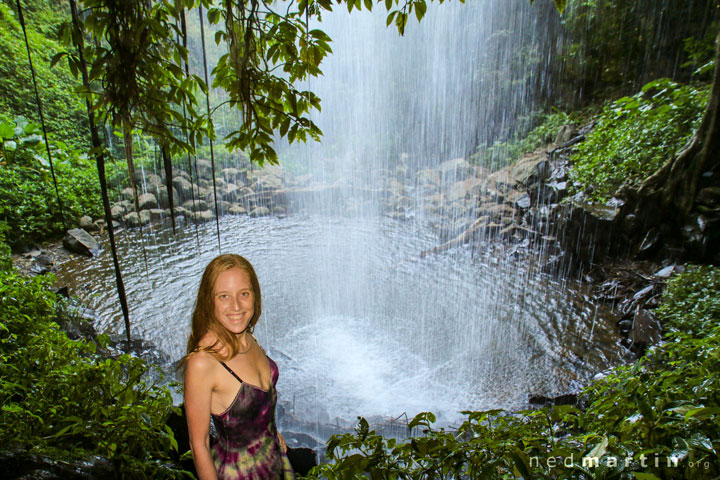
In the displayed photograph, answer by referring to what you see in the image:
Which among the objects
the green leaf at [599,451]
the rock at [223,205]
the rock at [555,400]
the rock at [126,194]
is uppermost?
the rock at [126,194]

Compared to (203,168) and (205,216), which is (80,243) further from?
(203,168)

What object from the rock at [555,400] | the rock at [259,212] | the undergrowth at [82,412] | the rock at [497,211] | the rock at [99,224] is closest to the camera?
the undergrowth at [82,412]

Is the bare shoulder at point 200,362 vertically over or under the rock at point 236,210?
over

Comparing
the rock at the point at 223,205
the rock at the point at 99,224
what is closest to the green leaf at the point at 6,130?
the rock at the point at 99,224

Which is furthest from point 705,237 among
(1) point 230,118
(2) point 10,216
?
(1) point 230,118

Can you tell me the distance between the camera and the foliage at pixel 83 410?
6.15ft

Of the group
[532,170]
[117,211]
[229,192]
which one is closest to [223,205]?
[229,192]

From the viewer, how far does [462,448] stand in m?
1.43

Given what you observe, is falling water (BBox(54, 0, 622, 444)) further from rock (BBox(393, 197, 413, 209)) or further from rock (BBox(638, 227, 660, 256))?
rock (BBox(638, 227, 660, 256))

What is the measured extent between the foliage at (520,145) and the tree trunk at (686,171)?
18.4 feet

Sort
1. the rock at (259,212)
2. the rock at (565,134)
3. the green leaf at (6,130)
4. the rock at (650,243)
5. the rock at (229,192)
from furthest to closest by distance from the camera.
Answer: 1. the rock at (229,192)
2. the rock at (259,212)
3. the rock at (565,134)
4. the rock at (650,243)
5. the green leaf at (6,130)

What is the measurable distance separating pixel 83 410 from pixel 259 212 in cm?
1244

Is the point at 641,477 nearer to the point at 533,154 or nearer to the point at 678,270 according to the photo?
the point at 678,270

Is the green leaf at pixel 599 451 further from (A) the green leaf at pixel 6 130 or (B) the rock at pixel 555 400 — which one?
(A) the green leaf at pixel 6 130
